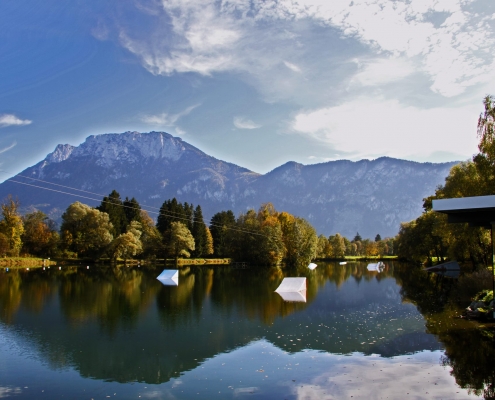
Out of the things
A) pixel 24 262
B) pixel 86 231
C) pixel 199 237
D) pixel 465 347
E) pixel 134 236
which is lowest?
pixel 465 347

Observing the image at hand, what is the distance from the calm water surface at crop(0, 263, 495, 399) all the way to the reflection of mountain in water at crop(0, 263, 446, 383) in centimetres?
6

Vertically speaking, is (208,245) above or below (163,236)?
below

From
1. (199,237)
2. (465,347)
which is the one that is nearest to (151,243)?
(199,237)

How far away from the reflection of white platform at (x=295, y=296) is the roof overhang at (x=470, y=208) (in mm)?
13278

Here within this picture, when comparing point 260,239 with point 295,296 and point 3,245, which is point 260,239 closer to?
point 3,245

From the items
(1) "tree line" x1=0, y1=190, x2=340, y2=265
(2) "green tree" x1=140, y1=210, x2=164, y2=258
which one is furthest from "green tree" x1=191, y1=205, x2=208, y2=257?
(2) "green tree" x1=140, y1=210, x2=164, y2=258

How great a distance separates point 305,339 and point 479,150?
22.3m

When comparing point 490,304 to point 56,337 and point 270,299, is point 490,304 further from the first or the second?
point 56,337

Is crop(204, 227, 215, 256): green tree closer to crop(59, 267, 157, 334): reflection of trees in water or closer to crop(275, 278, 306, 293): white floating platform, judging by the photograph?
crop(59, 267, 157, 334): reflection of trees in water

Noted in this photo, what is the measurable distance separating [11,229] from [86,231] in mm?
12715

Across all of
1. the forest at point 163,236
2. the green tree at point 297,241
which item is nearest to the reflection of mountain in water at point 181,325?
the forest at point 163,236

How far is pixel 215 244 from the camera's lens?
10450 cm

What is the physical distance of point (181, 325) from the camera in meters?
20.0

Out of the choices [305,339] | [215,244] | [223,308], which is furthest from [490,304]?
[215,244]
